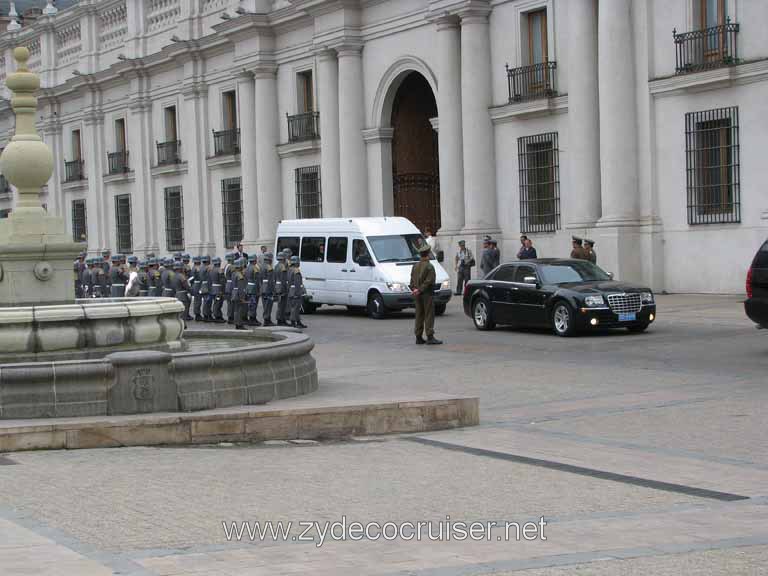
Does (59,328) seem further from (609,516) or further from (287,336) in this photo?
(609,516)

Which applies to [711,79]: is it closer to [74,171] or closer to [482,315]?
[482,315]

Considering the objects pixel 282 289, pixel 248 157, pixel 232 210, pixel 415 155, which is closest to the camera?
pixel 282 289

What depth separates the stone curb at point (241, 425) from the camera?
10727 millimetres

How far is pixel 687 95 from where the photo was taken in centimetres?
2892

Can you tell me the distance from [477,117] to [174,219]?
65.4 feet

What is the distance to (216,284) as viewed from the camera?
29234 mm

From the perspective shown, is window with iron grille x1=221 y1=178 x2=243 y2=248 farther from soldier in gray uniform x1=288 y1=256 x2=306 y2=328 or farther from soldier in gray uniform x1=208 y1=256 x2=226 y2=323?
soldier in gray uniform x1=288 y1=256 x2=306 y2=328

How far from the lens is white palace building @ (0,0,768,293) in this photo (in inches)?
1127

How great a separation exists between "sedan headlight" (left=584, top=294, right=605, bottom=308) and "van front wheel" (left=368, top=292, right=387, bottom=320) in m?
7.17

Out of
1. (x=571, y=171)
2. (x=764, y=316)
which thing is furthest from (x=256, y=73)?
(x=764, y=316)

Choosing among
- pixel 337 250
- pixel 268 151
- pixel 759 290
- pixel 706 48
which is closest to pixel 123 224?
pixel 268 151

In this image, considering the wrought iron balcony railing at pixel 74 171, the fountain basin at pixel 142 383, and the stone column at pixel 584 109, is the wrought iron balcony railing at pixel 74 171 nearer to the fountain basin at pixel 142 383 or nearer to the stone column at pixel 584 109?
the stone column at pixel 584 109

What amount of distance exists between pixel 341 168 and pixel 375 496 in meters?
31.5

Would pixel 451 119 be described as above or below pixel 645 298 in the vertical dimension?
above
